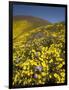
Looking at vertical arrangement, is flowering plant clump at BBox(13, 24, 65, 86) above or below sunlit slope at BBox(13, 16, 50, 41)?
below

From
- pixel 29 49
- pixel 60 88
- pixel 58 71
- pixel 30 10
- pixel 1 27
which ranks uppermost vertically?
pixel 30 10

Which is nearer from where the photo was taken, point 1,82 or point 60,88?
point 1,82

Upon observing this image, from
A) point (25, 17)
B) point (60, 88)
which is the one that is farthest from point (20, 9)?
point (60, 88)

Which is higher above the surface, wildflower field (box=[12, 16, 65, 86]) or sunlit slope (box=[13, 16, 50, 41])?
sunlit slope (box=[13, 16, 50, 41])

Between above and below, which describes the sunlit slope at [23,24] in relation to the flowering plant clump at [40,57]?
above

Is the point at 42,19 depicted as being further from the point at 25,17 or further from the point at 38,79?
the point at 38,79
